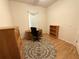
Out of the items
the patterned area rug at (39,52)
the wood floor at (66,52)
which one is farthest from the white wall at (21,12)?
the wood floor at (66,52)

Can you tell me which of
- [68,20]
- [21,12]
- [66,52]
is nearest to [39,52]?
[66,52]

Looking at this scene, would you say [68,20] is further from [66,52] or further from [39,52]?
[39,52]

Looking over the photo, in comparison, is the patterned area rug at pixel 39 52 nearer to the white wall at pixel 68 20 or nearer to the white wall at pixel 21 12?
the white wall at pixel 68 20

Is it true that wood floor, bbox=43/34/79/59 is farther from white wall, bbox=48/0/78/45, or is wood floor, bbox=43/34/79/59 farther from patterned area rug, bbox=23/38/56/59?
white wall, bbox=48/0/78/45

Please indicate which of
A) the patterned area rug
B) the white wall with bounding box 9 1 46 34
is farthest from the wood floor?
the white wall with bounding box 9 1 46 34

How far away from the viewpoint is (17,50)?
5.08 ft

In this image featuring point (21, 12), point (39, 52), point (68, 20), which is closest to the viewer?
point (39, 52)

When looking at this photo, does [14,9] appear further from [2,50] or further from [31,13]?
[2,50]

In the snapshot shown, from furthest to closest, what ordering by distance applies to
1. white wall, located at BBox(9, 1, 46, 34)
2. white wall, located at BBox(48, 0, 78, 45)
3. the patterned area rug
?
white wall, located at BBox(9, 1, 46, 34)
white wall, located at BBox(48, 0, 78, 45)
the patterned area rug

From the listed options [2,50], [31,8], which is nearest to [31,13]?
[31,8]

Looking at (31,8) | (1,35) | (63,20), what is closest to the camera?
(1,35)

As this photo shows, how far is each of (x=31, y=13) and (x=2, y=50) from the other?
445cm

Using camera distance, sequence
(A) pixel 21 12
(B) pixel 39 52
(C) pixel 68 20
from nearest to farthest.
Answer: (B) pixel 39 52 < (C) pixel 68 20 < (A) pixel 21 12

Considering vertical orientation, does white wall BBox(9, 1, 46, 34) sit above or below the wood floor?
above
